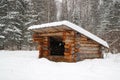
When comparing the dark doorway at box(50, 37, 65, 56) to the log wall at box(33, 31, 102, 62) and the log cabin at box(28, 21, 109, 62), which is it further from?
the log wall at box(33, 31, 102, 62)

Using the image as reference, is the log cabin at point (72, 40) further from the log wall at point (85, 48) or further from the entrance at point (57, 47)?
the entrance at point (57, 47)

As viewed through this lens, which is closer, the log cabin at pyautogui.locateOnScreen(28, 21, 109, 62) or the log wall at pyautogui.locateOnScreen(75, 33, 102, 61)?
the log cabin at pyautogui.locateOnScreen(28, 21, 109, 62)

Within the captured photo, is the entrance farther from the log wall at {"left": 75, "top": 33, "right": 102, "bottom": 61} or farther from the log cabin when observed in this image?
the log wall at {"left": 75, "top": 33, "right": 102, "bottom": 61}

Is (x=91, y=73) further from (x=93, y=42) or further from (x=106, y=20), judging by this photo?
(x=106, y=20)

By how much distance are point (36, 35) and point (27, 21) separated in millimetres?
13691

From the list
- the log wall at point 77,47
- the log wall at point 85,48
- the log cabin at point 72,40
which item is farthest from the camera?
the log wall at point 85,48

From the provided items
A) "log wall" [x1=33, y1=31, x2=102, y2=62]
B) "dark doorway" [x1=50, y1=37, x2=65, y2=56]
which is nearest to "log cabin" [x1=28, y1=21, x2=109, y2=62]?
"log wall" [x1=33, y1=31, x2=102, y2=62]

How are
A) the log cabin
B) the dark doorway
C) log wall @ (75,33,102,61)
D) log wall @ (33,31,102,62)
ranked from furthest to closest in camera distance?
1. the dark doorway
2. log wall @ (75,33,102,61)
3. log wall @ (33,31,102,62)
4. the log cabin

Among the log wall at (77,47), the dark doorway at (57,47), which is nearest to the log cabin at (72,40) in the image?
the log wall at (77,47)

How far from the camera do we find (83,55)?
11.6 meters

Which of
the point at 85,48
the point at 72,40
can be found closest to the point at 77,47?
the point at 72,40

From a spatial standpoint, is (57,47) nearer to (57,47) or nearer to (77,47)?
(57,47)

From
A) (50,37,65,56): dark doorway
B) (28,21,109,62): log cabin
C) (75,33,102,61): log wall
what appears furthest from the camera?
(50,37,65,56): dark doorway

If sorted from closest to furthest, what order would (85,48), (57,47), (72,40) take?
1. (72,40)
2. (85,48)
3. (57,47)
